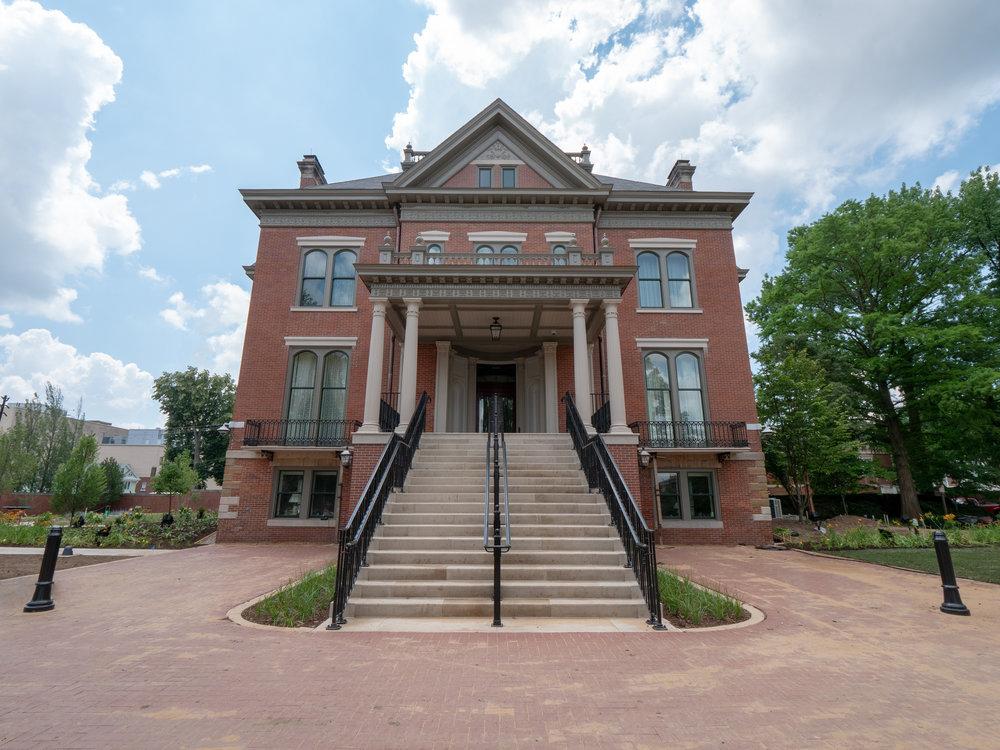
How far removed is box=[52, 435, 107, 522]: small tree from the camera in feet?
68.0

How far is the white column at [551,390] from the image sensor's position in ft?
46.4

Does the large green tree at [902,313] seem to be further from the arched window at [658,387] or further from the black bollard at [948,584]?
the black bollard at [948,584]

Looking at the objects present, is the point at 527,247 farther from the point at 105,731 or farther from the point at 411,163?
the point at 105,731

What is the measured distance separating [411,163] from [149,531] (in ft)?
50.1

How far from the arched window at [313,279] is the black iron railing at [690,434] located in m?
10.9

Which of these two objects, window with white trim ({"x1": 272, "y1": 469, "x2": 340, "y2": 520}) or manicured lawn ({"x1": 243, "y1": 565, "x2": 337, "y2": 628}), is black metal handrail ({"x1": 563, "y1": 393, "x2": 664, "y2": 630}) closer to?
manicured lawn ({"x1": 243, "y1": 565, "x2": 337, "y2": 628})

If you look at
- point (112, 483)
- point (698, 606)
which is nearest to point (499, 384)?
point (698, 606)

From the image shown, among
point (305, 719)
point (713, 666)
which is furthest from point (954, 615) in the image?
point (305, 719)

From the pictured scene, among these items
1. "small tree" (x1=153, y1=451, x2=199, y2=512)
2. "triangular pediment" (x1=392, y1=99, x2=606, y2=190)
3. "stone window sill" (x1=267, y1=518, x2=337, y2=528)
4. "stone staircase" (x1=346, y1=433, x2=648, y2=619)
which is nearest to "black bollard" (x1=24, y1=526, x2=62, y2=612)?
"stone staircase" (x1=346, y1=433, x2=648, y2=619)

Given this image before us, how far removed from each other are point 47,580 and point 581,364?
32.1ft

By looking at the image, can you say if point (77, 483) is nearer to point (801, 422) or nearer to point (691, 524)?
point (691, 524)

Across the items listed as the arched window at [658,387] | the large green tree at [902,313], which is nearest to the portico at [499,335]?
the arched window at [658,387]

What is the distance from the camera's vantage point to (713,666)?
4121 millimetres

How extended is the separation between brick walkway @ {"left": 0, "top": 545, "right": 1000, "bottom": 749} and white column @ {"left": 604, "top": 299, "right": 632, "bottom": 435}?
477 centimetres
